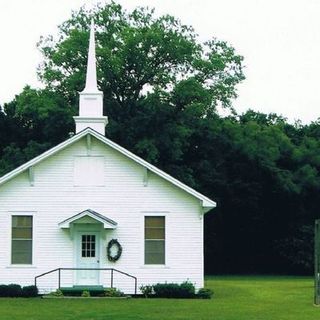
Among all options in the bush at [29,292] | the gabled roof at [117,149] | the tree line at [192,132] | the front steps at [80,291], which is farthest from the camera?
the tree line at [192,132]

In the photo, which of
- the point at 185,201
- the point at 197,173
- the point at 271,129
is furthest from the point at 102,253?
the point at 271,129

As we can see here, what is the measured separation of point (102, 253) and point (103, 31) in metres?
25.6

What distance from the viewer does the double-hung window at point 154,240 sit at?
34375mm

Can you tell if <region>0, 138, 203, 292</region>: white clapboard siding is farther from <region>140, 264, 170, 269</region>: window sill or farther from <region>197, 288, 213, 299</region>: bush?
<region>197, 288, 213, 299</region>: bush

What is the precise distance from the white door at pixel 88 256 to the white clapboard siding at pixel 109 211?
0.30 metres

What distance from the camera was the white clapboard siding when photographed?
112 feet

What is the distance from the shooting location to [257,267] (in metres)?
61.1

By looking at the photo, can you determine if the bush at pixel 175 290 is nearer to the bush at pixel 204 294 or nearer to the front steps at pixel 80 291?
the bush at pixel 204 294

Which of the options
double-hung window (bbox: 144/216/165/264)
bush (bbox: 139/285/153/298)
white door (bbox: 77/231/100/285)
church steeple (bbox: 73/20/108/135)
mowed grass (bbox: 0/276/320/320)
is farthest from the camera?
church steeple (bbox: 73/20/108/135)

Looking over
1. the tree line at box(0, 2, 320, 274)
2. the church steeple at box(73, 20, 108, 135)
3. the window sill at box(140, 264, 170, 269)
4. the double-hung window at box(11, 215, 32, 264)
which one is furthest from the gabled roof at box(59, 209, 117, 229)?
the tree line at box(0, 2, 320, 274)

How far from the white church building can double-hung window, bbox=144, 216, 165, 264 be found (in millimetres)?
37

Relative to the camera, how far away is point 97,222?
34.0 metres

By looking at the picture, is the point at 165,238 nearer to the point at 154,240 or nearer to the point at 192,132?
the point at 154,240

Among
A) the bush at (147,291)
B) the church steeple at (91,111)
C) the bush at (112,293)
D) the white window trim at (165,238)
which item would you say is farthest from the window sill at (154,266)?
the church steeple at (91,111)
